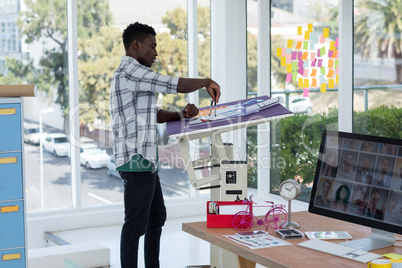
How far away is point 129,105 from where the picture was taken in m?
2.97

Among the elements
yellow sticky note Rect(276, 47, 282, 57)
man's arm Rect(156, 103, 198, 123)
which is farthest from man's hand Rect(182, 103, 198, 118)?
yellow sticky note Rect(276, 47, 282, 57)

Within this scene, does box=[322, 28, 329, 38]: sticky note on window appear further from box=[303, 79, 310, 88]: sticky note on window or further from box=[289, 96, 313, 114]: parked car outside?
box=[289, 96, 313, 114]: parked car outside

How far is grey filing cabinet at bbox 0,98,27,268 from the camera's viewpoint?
10.1ft

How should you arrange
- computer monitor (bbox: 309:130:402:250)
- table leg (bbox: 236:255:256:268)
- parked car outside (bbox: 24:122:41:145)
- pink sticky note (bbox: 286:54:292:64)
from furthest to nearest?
pink sticky note (bbox: 286:54:292:64)
parked car outside (bbox: 24:122:41:145)
table leg (bbox: 236:255:256:268)
computer monitor (bbox: 309:130:402:250)

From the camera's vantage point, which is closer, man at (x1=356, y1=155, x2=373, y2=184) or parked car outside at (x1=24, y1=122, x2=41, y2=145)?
man at (x1=356, y1=155, x2=373, y2=184)

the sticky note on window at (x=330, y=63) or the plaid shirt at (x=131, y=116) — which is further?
the sticky note on window at (x=330, y=63)

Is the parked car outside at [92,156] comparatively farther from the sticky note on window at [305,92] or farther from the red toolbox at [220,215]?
the red toolbox at [220,215]

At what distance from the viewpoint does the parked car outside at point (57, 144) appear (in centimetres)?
509

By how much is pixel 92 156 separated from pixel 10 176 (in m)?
2.19

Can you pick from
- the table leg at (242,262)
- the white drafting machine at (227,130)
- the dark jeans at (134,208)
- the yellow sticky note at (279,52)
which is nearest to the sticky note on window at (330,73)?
the yellow sticky note at (279,52)

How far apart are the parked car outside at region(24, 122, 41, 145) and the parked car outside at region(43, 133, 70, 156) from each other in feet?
0.24

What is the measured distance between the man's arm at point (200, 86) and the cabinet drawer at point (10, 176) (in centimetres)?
99

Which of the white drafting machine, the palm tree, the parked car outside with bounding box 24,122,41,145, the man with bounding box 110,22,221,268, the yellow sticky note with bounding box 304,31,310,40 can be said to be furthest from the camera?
the parked car outside with bounding box 24,122,41,145

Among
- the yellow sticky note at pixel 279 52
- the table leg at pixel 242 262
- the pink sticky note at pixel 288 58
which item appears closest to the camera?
the table leg at pixel 242 262
